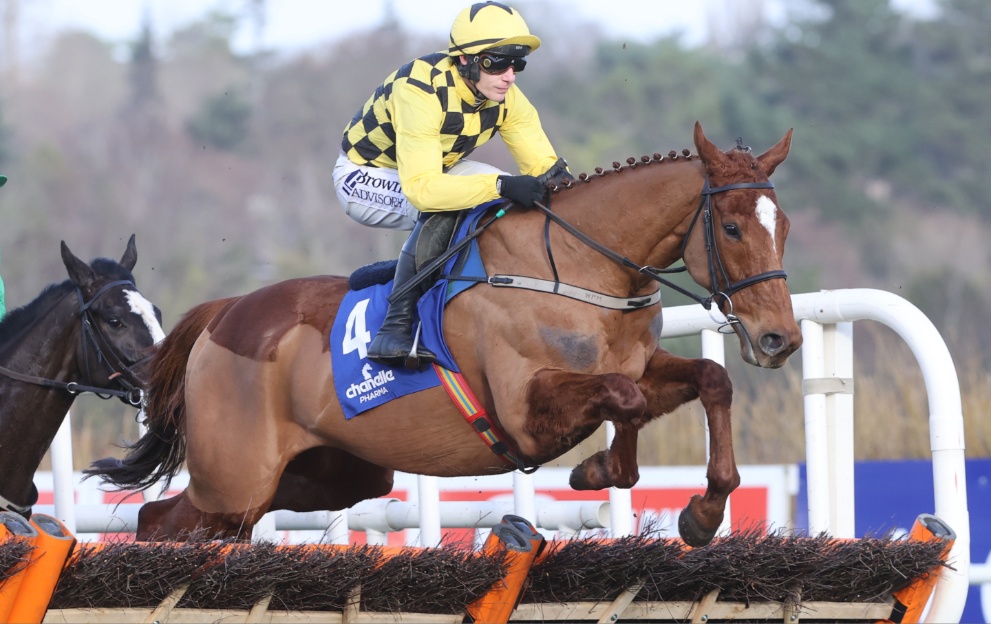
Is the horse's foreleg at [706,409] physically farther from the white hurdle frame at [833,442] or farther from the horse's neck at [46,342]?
the horse's neck at [46,342]

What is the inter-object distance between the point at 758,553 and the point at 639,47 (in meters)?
38.9

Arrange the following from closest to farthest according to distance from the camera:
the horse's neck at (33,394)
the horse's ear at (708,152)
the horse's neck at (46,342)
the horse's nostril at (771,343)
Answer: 1. the horse's nostril at (771,343)
2. the horse's ear at (708,152)
3. the horse's neck at (33,394)
4. the horse's neck at (46,342)

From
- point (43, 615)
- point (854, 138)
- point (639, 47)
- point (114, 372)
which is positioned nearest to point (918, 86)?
point (854, 138)

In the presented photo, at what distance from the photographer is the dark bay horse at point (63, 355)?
5512mm

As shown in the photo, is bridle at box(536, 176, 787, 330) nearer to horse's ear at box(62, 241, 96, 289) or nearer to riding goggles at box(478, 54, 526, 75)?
riding goggles at box(478, 54, 526, 75)

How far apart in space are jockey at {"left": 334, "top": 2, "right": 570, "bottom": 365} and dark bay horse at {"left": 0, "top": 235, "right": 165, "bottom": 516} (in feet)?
5.32

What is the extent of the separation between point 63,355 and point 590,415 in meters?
2.84

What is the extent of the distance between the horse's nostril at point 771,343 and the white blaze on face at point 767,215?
0.26 metres

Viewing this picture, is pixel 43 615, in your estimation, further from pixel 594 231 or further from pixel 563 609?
pixel 594 231

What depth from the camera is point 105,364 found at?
567 centimetres

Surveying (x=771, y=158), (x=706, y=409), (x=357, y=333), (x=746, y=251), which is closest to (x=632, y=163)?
(x=771, y=158)

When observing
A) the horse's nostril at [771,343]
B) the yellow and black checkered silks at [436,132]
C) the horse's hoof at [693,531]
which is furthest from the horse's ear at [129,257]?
the horse's nostril at [771,343]

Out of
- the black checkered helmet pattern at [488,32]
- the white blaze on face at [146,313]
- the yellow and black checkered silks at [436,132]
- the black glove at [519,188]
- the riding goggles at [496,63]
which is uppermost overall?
the black checkered helmet pattern at [488,32]

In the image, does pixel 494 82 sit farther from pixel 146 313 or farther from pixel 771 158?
pixel 146 313
